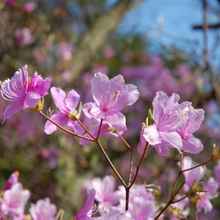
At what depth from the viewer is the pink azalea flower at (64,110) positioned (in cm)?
115

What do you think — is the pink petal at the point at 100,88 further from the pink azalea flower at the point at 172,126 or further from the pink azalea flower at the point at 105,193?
the pink azalea flower at the point at 105,193

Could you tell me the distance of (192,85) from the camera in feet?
18.2

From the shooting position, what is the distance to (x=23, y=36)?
3504 millimetres

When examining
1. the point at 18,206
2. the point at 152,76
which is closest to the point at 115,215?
the point at 18,206

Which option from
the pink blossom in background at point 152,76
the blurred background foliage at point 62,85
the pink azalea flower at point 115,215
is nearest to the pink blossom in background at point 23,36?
the blurred background foliage at point 62,85

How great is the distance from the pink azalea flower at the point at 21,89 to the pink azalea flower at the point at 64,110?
4 cm

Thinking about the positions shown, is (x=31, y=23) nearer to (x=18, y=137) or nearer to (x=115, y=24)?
(x=115, y=24)

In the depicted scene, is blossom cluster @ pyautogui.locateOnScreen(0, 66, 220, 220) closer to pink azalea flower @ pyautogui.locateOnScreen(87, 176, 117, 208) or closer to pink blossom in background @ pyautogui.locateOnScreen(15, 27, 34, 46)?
pink azalea flower @ pyautogui.locateOnScreen(87, 176, 117, 208)

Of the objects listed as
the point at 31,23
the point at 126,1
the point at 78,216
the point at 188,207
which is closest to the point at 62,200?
the point at 31,23

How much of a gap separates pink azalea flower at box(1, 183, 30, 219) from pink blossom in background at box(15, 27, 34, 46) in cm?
209

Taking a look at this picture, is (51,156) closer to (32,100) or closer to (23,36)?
(23,36)

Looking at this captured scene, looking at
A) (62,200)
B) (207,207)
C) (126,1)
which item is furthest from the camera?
(126,1)

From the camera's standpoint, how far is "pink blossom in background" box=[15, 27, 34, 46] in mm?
3443

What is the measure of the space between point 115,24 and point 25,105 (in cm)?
300
